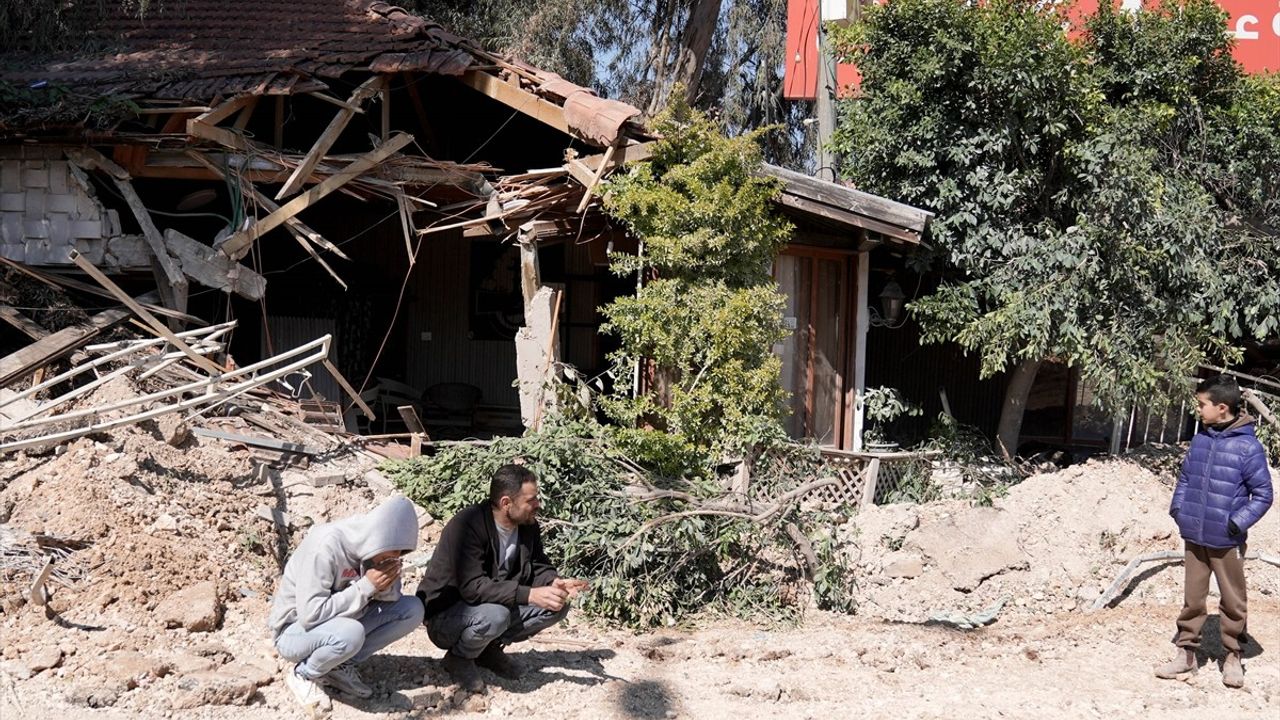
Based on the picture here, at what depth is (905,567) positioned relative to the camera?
816 centimetres

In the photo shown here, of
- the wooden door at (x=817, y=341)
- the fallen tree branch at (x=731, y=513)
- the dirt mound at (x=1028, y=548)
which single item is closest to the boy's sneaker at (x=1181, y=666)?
the dirt mound at (x=1028, y=548)

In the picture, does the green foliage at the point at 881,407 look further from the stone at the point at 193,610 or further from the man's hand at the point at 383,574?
the man's hand at the point at 383,574

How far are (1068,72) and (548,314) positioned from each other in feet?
17.6

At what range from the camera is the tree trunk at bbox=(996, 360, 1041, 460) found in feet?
36.2

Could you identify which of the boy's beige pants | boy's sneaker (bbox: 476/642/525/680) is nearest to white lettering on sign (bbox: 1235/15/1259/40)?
the boy's beige pants

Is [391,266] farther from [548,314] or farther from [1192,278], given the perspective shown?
[1192,278]

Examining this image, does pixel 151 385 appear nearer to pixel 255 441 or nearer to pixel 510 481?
pixel 255 441

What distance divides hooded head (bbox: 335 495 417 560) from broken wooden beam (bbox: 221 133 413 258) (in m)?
5.39

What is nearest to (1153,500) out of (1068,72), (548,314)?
(1068,72)

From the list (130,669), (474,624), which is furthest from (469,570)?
(130,669)

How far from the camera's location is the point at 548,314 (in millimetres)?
9273

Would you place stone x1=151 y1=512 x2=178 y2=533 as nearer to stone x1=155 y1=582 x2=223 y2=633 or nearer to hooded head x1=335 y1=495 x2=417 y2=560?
stone x1=155 y1=582 x2=223 y2=633

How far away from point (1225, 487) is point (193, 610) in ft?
18.5

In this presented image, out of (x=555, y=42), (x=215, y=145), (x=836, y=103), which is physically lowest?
(x=215, y=145)
